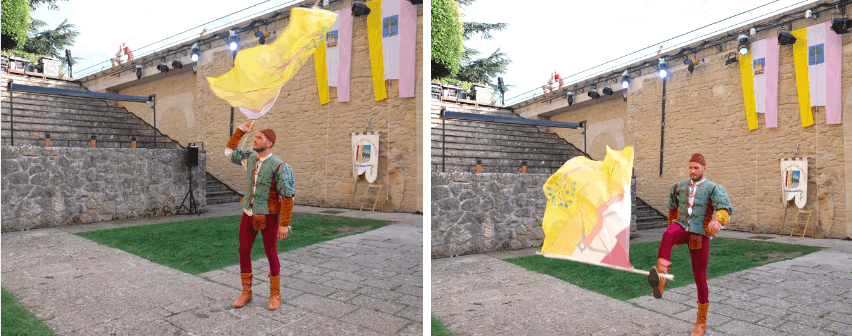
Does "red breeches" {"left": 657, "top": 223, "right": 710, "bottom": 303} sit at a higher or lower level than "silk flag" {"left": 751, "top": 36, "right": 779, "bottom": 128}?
lower

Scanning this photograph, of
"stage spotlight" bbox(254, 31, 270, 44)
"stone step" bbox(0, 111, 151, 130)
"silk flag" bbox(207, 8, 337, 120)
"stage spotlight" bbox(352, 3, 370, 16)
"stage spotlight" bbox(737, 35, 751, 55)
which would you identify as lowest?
"silk flag" bbox(207, 8, 337, 120)

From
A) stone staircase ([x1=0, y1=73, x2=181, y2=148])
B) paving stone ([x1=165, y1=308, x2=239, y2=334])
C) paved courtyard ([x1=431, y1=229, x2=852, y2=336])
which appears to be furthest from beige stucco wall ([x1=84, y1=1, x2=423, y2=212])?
paving stone ([x1=165, y1=308, x2=239, y2=334])

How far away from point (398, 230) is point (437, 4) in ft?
12.5

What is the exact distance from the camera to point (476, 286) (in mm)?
4109

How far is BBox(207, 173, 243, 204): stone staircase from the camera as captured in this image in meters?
10.3

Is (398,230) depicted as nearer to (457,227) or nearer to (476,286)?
(457,227)

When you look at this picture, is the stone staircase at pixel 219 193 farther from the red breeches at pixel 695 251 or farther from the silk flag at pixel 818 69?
the silk flag at pixel 818 69

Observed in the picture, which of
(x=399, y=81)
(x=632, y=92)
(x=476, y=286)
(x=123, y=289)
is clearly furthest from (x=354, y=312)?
(x=632, y=92)

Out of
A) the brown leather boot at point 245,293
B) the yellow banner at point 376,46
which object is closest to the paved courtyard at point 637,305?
the brown leather boot at point 245,293

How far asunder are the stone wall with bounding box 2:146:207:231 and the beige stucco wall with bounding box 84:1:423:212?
7.83ft

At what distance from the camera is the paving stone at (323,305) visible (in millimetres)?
3014

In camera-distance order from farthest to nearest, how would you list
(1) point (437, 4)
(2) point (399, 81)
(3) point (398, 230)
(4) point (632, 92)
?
(4) point (632, 92), (2) point (399, 81), (1) point (437, 4), (3) point (398, 230)

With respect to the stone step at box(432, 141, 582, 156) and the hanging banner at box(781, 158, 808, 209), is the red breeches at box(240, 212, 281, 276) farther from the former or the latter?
the hanging banner at box(781, 158, 808, 209)

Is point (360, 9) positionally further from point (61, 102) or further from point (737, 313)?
point (61, 102)
